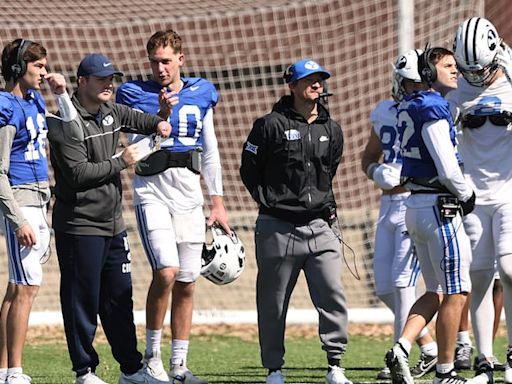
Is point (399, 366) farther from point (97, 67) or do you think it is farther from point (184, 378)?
point (97, 67)

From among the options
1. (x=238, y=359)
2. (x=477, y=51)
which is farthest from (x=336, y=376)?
(x=238, y=359)

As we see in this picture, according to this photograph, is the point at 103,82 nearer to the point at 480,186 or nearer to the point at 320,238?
the point at 320,238

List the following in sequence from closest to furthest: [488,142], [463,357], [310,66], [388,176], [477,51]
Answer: [310,66] < [477,51] < [488,142] < [388,176] < [463,357]

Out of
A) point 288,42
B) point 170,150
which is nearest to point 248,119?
point 288,42

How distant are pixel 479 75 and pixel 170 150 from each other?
1.92 m

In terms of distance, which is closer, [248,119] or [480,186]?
[480,186]

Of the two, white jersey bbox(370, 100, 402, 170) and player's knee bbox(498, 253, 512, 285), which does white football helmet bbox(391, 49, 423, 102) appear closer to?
white jersey bbox(370, 100, 402, 170)

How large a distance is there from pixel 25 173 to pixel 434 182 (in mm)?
2330

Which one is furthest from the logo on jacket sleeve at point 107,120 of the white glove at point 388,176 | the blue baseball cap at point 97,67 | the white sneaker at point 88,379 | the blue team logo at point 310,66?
the white glove at point 388,176

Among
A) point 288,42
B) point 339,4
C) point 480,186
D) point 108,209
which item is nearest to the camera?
point 108,209

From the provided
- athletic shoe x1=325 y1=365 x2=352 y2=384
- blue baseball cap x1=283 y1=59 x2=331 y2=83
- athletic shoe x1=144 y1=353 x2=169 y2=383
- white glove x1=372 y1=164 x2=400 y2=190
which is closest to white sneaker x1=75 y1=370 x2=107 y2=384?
athletic shoe x1=144 y1=353 x2=169 y2=383

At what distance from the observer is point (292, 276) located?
764cm

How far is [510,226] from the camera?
7.75m

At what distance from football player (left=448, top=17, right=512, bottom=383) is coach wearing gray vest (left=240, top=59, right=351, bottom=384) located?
85cm
